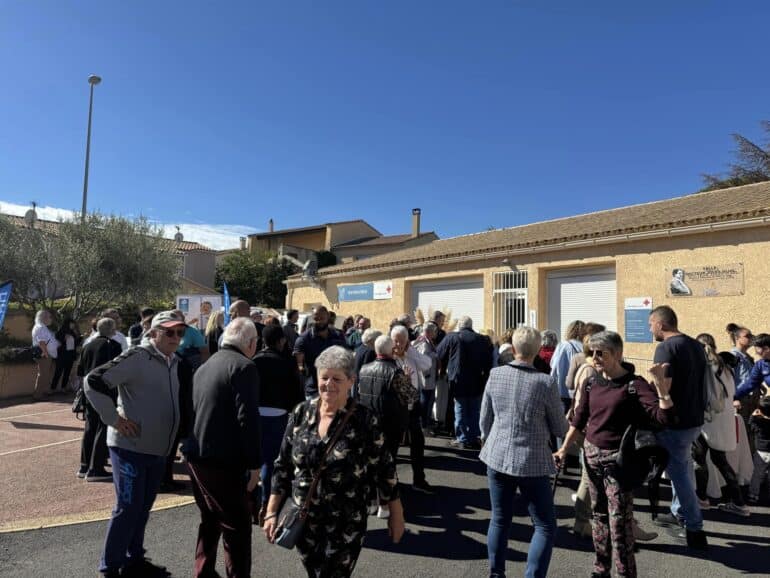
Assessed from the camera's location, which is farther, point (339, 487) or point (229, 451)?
point (229, 451)

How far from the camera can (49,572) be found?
11.7ft

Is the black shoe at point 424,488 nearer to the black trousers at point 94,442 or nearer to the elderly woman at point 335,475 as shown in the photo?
the elderly woman at point 335,475

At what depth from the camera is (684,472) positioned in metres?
4.12

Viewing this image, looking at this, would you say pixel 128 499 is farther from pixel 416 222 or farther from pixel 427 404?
pixel 416 222

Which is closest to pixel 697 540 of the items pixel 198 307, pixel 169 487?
pixel 169 487

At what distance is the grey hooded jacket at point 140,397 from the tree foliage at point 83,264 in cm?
1651

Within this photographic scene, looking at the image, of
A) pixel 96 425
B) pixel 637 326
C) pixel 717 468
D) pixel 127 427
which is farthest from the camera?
pixel 637 326

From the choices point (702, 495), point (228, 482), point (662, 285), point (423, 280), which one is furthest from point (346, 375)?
point (423, 280)

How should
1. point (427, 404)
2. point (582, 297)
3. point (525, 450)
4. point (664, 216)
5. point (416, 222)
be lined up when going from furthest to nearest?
point (416, 222), point (582, 297), point (664, 216), point (427, 404), point (525, 450)

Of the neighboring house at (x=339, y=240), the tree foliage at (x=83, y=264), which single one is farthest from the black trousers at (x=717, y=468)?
the neighboring house at (x=339, y=240)

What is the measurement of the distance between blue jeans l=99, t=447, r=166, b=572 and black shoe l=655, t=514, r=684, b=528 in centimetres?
431

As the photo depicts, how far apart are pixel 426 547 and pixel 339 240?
3876cm

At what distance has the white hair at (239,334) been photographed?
10.7 ft

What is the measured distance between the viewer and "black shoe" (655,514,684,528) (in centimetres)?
455
